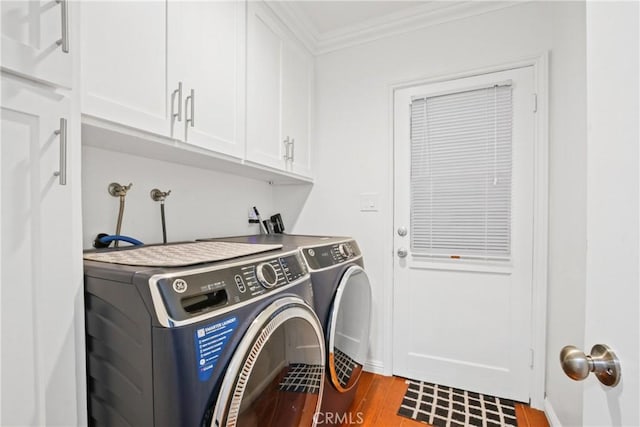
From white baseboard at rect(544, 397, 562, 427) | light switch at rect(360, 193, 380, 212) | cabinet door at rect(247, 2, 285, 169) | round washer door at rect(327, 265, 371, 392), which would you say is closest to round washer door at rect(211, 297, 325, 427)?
round washer door at rect(327, 265, 371, 392)

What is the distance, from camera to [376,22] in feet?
6.91

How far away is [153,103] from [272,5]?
1137 mm

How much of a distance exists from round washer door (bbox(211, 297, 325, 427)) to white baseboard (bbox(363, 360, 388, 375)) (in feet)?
3.64

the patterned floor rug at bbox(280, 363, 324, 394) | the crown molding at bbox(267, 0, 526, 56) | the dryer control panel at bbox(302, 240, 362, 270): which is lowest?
the patterned floor rug at bbox(280, 363, 324, 394)

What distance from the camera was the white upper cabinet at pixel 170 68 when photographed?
0.94 meters

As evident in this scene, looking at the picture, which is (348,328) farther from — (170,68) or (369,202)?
(170,68)

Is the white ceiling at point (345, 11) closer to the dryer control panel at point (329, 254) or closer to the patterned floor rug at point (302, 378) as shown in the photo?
the dryer control panel at point (329, 254)

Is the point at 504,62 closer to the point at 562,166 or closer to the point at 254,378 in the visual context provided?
the point at 562,166

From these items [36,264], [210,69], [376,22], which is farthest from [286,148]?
[36,264]

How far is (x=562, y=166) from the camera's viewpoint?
1.54 metres

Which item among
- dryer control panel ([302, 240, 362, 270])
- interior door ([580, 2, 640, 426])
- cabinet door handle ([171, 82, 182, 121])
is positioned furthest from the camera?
dryer control panel ([302, 240, 362, 270])

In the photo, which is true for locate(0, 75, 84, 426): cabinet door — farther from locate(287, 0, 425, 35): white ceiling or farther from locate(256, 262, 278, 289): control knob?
locate(287, 0, 425, 35): white ceiling

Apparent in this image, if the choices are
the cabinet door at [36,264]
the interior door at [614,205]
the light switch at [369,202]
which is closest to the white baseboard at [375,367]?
the light switch at [369,202]

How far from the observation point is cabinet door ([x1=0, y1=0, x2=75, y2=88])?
65 centimetres
